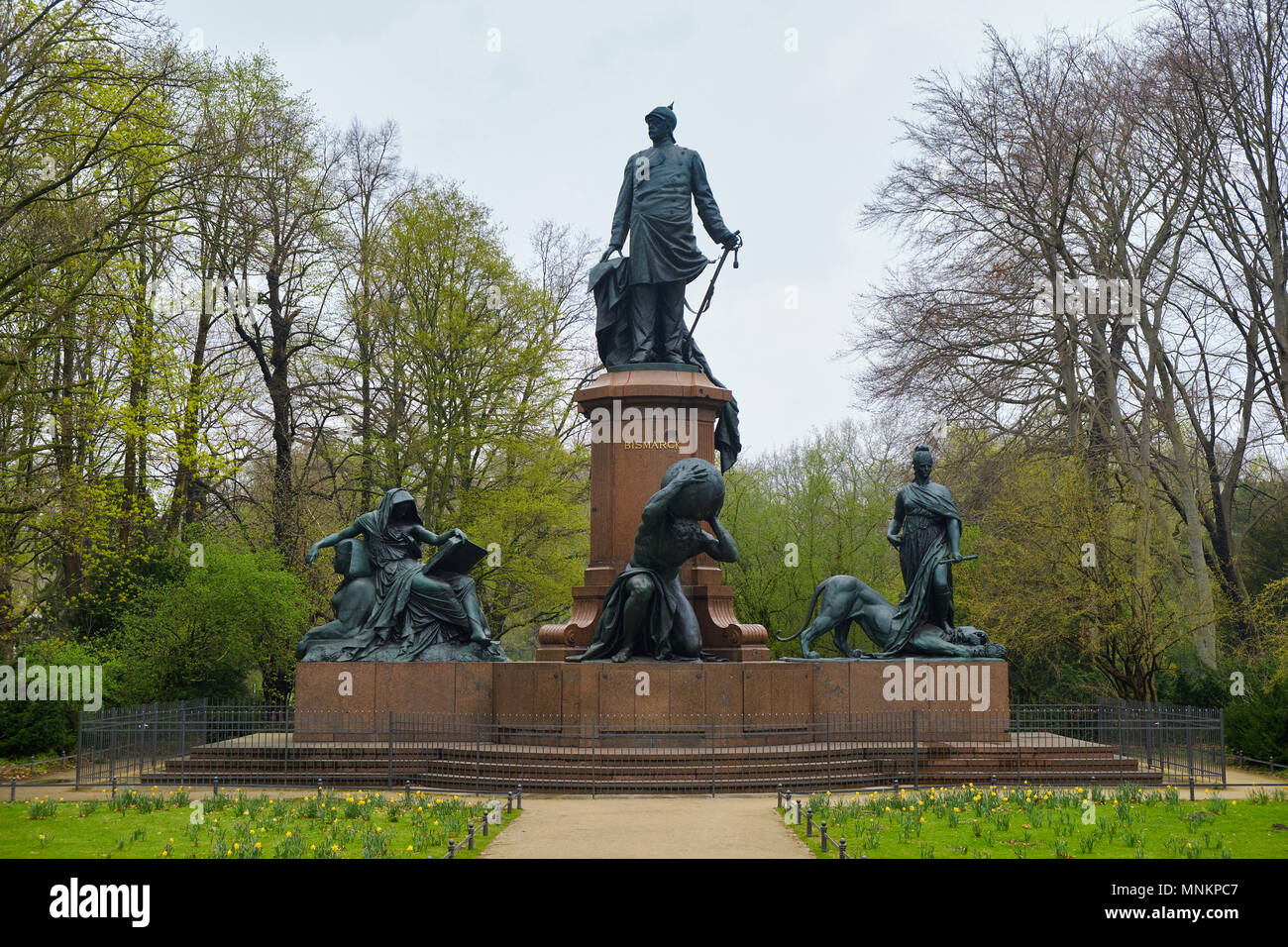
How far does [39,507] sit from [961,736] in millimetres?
13752

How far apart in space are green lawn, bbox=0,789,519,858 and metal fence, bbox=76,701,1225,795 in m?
1.32

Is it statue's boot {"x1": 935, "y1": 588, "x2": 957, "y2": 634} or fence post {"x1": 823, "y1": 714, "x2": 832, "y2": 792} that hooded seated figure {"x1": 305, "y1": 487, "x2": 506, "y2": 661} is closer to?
fence post {"x1": 823, "y1": 714, "x2": 832, "y2": 792}

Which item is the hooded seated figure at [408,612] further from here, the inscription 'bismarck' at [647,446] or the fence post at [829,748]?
the fence post at [829,748]

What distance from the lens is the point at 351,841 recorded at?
10617 mm

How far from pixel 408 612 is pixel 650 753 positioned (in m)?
4.88

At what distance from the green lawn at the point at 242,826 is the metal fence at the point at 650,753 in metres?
1.32

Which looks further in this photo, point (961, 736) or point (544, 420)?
point (544, 420)

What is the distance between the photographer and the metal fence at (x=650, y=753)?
579 inches

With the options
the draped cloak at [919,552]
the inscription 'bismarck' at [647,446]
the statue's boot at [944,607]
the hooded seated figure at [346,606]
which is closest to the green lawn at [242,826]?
the hooded seated figure at [346,606]

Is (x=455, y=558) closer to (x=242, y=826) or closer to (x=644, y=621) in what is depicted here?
(x=644, y=621)

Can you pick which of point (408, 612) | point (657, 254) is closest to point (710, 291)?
point (657, 254)

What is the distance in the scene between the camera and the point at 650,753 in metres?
14.8
